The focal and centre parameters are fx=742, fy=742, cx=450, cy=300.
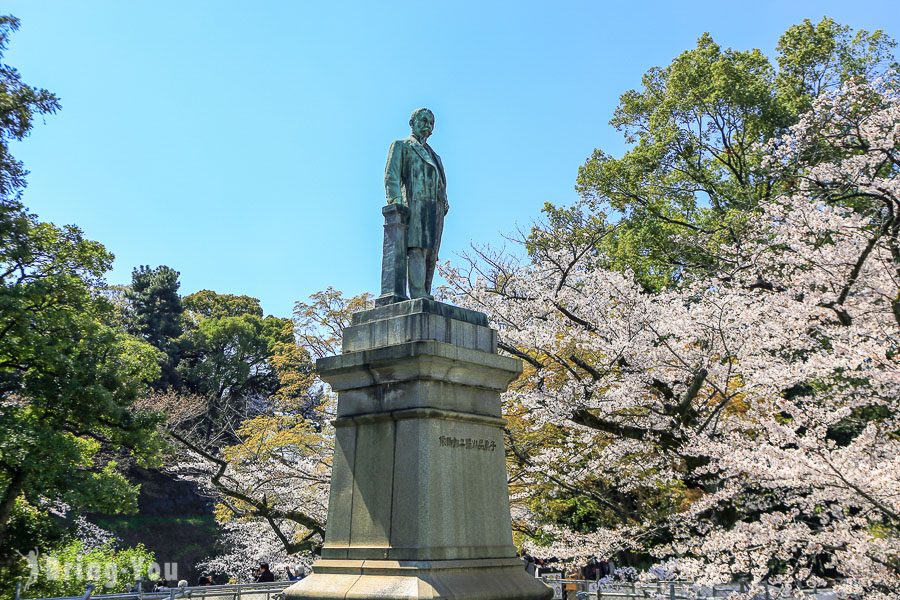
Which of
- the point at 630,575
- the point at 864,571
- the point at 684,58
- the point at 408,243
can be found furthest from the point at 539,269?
the point at 684,58

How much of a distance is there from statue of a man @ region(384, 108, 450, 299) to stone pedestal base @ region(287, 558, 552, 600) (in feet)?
7.96

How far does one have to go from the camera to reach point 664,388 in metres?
14.1

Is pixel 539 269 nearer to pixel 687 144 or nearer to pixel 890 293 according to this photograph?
pixel 890 293

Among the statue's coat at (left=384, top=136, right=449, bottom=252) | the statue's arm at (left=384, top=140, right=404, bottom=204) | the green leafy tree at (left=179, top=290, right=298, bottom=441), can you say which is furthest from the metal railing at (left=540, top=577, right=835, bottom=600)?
the green leafy tree at (left=179, top=290, right=298, bottom=441)

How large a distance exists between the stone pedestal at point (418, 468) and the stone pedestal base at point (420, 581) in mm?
11

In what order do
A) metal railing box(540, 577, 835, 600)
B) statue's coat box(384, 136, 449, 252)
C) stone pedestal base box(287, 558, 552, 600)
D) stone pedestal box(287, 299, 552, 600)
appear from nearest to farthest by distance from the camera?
stone pedestal base box(287, 558, 552, 600)
stone pedestal box(287, 299, 552, 600)
statue's coat box(384, 136, 449, 252)
metal railing box(540, 577, 835, 600)

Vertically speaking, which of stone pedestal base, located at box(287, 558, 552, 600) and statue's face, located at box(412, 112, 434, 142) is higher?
statue's face, located at box(412, 112, 434, 142)

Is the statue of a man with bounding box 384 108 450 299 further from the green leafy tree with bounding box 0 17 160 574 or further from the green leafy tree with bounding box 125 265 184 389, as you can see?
the green leafy tree with bounding box 125 265 184 389

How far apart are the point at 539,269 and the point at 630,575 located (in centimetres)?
777

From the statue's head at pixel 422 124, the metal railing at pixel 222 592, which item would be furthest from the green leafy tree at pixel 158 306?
the statue's head at pixel 422 124

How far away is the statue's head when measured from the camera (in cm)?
759

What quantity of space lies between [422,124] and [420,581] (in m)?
4.40

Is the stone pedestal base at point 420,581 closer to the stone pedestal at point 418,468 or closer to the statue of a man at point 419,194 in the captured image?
the stone pedestal at point 418,468

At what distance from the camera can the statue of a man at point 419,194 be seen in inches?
283
